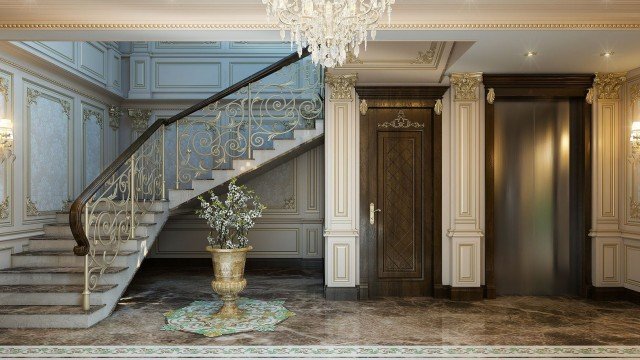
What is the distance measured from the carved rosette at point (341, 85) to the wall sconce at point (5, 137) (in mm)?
3532

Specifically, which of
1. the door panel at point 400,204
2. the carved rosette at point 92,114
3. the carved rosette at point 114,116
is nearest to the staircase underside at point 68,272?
the door panel at point 400,204

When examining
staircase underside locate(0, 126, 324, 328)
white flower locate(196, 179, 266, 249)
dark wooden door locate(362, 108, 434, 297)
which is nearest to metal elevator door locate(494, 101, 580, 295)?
dark wooden door locate(362, 108, 434, 297)

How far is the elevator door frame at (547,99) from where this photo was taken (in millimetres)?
5777

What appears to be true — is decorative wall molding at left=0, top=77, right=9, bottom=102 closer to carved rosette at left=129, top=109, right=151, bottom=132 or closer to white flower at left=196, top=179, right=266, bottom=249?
white flower at left=196, top=179, right=266, bottom=249

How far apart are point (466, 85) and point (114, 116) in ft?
18.1

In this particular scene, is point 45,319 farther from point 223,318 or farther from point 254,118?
point 254,118

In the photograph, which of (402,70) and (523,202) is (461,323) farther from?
(402,70)

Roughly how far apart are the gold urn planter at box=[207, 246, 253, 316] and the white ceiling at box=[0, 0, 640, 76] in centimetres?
211

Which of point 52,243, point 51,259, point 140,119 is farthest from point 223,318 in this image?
point 140,119

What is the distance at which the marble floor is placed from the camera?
4.12 meters

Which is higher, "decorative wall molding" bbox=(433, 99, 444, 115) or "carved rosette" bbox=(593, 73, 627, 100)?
"carved rosette" bbox=(593, 73, 627, 100)

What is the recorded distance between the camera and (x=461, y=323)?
467 centimetres

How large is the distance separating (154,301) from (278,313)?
161 centimetres

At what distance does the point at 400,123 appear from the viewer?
5.96 meters
